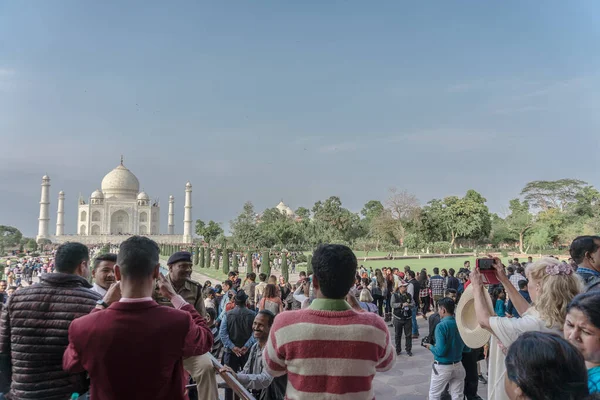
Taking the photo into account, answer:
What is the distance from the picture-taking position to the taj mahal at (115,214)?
71188mm

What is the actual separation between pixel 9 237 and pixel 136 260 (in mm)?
62195

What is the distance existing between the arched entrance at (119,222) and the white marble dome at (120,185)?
3.96m

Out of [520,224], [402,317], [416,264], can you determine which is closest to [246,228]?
[416,264]

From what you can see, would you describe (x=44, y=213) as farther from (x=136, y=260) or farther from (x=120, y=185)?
(x=136, y=260)

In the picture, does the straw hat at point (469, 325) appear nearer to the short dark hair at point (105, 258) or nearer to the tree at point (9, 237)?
the short dark hair at point (105, 258)

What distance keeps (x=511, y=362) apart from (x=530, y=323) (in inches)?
42.1

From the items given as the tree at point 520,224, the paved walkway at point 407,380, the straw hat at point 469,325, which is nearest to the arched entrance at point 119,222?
the tree at point 520,224

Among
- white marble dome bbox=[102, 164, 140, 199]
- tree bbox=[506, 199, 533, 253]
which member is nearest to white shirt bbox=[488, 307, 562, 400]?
tree bbox=[506, 199, 533, 253]

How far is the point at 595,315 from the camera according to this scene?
6.28 ft

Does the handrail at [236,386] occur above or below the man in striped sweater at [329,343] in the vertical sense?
below

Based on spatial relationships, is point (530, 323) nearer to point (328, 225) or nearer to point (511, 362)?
point (511, 362)

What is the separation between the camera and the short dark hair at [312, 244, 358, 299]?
1.95 m

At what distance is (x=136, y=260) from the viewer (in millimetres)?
1989

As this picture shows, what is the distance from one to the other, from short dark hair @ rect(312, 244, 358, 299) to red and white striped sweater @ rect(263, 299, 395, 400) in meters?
0.06
